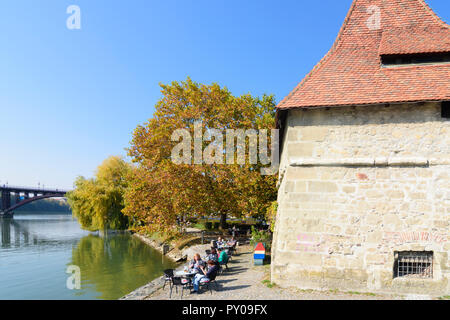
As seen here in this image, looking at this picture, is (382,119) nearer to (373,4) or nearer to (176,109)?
(373,4)

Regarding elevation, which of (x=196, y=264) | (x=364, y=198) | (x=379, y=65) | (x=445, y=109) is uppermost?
(x=379, y=65)

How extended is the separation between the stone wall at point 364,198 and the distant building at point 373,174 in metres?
0.03

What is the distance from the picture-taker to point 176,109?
19.3 meters

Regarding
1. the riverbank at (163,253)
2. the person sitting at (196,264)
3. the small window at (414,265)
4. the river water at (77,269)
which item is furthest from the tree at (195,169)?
the small window at (414,265)

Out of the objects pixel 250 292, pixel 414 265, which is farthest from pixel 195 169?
pixel 414 265

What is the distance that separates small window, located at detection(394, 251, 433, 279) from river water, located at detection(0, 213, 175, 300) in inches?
376

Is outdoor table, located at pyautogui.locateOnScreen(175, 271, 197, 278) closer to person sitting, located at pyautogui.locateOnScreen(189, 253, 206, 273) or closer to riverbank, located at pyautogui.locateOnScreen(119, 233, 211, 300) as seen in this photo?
person sitting, located at pyautogui.locateOnScreen(189, 253, 206, 273)

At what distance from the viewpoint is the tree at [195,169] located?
52.4 ft

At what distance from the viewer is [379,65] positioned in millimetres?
8602

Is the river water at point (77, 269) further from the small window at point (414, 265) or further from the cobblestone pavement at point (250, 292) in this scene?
the small window at point (414, 265)

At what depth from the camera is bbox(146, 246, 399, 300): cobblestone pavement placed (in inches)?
292

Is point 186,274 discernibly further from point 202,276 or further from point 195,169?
point 195,169

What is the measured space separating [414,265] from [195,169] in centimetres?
1157
